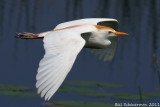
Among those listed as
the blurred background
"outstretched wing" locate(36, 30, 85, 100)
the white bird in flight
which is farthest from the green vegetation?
"outstretched wing" locate(36, 30, 85, 100)

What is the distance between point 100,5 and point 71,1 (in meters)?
0.65

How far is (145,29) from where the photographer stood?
41.3ft

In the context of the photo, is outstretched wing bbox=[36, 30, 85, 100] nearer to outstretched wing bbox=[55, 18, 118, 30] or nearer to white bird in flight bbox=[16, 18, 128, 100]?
white bird in flight bbox=[16, 18, 128, 100]

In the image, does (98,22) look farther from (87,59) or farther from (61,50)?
(87,59)

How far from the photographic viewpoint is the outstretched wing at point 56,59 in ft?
15.4

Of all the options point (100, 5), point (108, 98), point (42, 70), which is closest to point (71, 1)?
point (100, 5)

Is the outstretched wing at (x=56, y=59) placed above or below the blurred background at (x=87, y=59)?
above

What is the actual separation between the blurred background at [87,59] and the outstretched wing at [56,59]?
659mm

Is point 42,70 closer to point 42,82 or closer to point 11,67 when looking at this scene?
point 42,82

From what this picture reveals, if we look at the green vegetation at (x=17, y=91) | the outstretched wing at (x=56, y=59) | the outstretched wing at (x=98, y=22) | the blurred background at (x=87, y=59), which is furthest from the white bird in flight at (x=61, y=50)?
the green vegetation at (x=17, y=91)

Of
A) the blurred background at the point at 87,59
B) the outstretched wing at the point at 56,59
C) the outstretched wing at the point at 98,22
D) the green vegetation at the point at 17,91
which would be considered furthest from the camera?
the blurred background at the point at 87,59

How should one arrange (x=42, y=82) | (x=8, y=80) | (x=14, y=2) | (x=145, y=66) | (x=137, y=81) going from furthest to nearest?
(x=14, y=2) < (x=145, y=66) < (x=137, y=81) < (x=8, y=80) < (x=42, y=82)

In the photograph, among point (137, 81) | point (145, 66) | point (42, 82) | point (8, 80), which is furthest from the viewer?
point (145, 66)

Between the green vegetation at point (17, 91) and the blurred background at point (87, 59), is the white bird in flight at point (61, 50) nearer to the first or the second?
the blurred background at point (87, 59)
